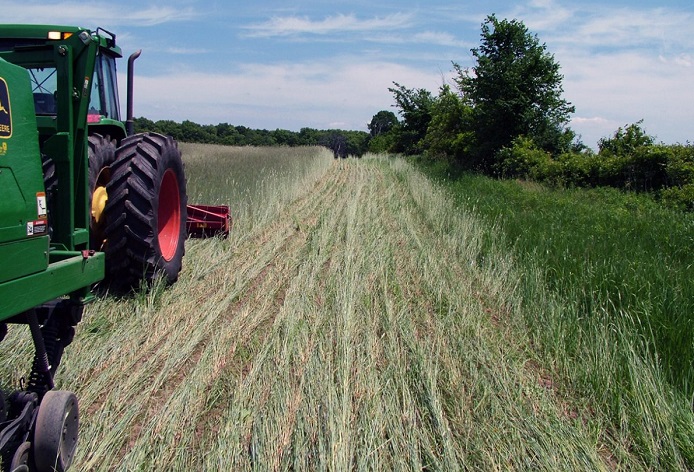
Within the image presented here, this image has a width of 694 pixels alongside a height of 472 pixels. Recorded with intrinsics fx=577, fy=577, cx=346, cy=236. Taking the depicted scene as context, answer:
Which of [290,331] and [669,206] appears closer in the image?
[290,331]

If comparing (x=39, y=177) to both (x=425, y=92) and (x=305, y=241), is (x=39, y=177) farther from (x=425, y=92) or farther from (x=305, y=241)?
(x=425, y=92)

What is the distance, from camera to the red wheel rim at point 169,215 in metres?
5.41

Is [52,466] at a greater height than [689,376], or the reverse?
[689,376]

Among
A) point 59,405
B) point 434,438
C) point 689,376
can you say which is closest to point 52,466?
point 59,405

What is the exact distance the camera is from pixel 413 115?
3453cm

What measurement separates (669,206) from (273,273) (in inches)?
255

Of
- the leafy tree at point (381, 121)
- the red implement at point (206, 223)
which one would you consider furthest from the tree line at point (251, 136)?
the red implement at point (206, 223)

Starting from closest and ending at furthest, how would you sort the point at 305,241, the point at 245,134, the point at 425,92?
1. the point at 305,241
2. the point at 425,92
3. the point at 245,134

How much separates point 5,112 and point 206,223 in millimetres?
5154

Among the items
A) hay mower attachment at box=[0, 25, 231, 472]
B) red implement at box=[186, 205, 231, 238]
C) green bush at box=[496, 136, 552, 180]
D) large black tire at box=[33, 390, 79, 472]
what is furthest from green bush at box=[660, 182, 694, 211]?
large black tire at box=[33, 390, 79, 472]

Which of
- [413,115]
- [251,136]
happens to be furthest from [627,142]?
[251,136]

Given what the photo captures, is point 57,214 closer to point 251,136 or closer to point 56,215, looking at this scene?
point 56,215

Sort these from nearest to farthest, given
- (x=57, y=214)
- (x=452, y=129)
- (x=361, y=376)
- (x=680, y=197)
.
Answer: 1. (x=57, y=214)
2. (x=361, y=376)
3. (x=680, y=197)
4. (x=452, y=129)

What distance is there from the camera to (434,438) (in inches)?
114
